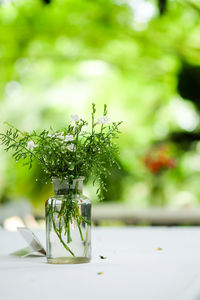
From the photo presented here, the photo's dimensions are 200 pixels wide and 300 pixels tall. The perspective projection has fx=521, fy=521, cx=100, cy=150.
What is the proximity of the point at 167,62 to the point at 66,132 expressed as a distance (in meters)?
4.76

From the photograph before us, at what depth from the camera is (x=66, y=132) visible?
0.98 meters

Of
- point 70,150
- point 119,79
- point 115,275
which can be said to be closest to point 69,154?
point 70,150

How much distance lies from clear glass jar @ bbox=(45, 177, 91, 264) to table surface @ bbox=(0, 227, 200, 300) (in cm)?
3

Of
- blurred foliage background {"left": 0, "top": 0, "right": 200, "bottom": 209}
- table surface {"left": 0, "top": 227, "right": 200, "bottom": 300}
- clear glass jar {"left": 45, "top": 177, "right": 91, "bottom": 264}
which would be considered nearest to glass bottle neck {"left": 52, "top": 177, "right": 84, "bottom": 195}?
clear glass jar {"left": 45, "top": 177, "right": 91, "bottom": 264}

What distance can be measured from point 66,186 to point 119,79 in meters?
5.03

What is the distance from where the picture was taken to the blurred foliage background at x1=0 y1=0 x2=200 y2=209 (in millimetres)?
5133

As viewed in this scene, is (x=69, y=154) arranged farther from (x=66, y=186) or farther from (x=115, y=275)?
(x=115, y=275)

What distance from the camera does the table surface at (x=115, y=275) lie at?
0.68 metres

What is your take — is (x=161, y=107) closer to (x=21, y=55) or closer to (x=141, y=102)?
(x=141, y=102)

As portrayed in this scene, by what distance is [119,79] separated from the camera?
5.91 metres

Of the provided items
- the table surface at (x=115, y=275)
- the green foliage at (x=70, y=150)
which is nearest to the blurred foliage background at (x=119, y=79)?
the table surface at (x=115, y=275)

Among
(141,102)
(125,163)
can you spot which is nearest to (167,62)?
(141,102)

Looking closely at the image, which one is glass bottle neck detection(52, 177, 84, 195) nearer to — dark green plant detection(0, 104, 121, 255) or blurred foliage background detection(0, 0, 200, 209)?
dark green plant detection(0, 104, 121, 255)

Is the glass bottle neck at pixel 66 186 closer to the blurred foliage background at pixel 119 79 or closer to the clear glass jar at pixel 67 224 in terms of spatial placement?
the clear glass jar at pixel 67 224
